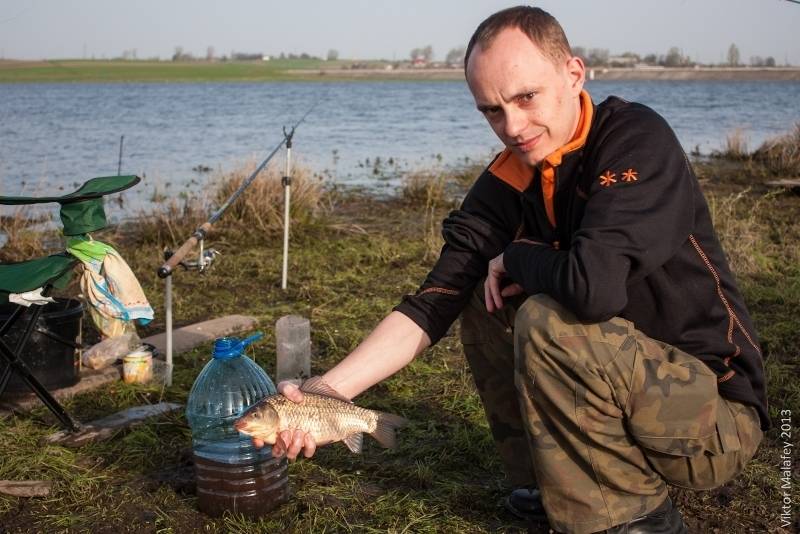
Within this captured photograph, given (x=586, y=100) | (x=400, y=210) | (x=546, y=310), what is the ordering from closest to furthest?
(x=546, y=310) < (x=586, y=100) < (x=400, y=210)

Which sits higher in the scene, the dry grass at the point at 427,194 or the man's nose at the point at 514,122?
the man's nose at the point at 514,122

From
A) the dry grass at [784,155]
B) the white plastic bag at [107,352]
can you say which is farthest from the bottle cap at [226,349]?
the dry grass at [784,155]

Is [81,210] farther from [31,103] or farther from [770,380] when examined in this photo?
[31,103]

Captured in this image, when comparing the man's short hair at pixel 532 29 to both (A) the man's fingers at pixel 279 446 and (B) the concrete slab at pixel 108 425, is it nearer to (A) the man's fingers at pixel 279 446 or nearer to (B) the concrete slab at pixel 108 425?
(A) the man's fingers at pixel 279 446

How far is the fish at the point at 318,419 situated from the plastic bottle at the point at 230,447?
0.52m

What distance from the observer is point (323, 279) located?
707 centimetres

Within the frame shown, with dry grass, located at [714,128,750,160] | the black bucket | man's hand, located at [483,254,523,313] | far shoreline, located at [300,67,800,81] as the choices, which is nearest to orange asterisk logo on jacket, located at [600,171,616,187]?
man's hand, located at [483,254,523,313]

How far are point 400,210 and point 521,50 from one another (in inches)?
329

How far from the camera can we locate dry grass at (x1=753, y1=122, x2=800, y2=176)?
12672 millimetres

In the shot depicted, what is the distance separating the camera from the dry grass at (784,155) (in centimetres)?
1267

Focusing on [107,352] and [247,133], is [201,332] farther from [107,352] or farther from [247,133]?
[247,133]

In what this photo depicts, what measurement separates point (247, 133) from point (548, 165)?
2168 centimetres

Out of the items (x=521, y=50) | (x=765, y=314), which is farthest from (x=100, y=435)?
(x=765, y=314)

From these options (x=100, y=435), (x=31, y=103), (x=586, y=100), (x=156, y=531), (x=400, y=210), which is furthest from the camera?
(x=31, y=103)
